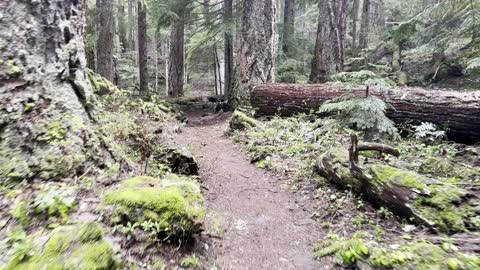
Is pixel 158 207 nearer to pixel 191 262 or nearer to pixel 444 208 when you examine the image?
pixel 191 262

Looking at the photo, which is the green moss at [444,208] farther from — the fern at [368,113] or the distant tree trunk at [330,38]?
the distant tree trunk at [330,38]

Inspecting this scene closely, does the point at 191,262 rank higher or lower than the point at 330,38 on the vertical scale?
lower

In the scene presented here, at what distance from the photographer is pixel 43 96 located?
360 cm

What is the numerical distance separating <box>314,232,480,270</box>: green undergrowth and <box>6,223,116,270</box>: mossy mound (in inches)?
84.5

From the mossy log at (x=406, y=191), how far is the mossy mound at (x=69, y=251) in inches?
125

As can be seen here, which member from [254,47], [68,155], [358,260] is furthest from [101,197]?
[254,47]

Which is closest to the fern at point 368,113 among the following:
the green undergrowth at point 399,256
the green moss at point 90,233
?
the green undergrowth at point 399,256

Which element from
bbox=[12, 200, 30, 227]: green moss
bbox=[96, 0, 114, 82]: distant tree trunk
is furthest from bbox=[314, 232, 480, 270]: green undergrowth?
bbox=[96, 0, 114, 82]: distant tree trunk

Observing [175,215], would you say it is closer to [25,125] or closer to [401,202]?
[25,125]

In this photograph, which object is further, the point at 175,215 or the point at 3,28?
the point at 3,28

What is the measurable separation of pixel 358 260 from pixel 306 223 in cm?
127

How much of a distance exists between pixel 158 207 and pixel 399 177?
9.57 feet

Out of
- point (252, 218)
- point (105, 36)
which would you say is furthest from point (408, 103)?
point (105, 36)

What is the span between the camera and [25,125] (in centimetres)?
328
